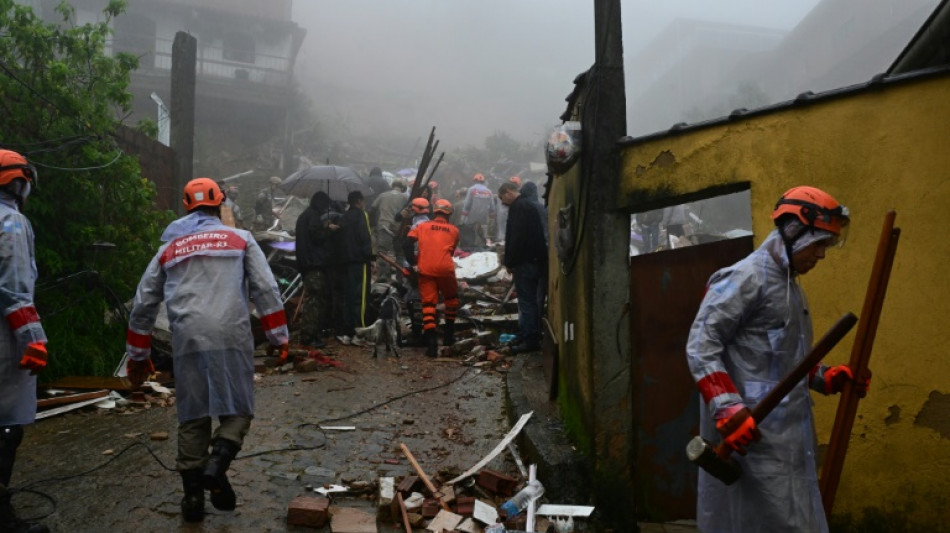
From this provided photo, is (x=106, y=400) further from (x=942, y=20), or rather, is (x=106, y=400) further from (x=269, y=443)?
(x=942, y=20)

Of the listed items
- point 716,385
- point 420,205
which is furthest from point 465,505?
point 420,205

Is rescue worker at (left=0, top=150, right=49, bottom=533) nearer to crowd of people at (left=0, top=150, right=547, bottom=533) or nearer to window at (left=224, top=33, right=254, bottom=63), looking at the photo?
crowd of people at (left=0, top=150, right=547, bottom=533)

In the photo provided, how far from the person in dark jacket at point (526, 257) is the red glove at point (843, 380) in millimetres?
5990

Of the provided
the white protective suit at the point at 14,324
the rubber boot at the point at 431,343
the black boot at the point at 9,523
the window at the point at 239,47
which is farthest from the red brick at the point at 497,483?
the window at the point at 239,47

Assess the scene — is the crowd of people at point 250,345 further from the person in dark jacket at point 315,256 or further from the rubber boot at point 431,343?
the person in dark jacket at point 315,256

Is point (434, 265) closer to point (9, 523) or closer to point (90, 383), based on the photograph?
point (90, 383)

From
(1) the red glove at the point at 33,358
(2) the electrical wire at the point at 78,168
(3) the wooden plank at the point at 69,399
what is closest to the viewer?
(1) the red glove at the point at 33,358

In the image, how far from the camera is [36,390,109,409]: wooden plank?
21.7 feet

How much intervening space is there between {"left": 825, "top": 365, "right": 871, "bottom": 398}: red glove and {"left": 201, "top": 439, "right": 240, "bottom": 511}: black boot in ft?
10.3

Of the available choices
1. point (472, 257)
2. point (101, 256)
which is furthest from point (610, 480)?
point (472, 257)

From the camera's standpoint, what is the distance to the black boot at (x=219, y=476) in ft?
13.4

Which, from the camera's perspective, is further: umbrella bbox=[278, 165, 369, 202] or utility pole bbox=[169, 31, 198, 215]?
umbrella bbox=[278, 165, 369, 202]

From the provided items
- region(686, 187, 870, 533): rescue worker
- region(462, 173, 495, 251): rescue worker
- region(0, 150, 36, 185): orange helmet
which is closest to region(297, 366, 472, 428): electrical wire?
region(0, 150, 36, 185): orange helmet

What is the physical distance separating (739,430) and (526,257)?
6.31 meters
